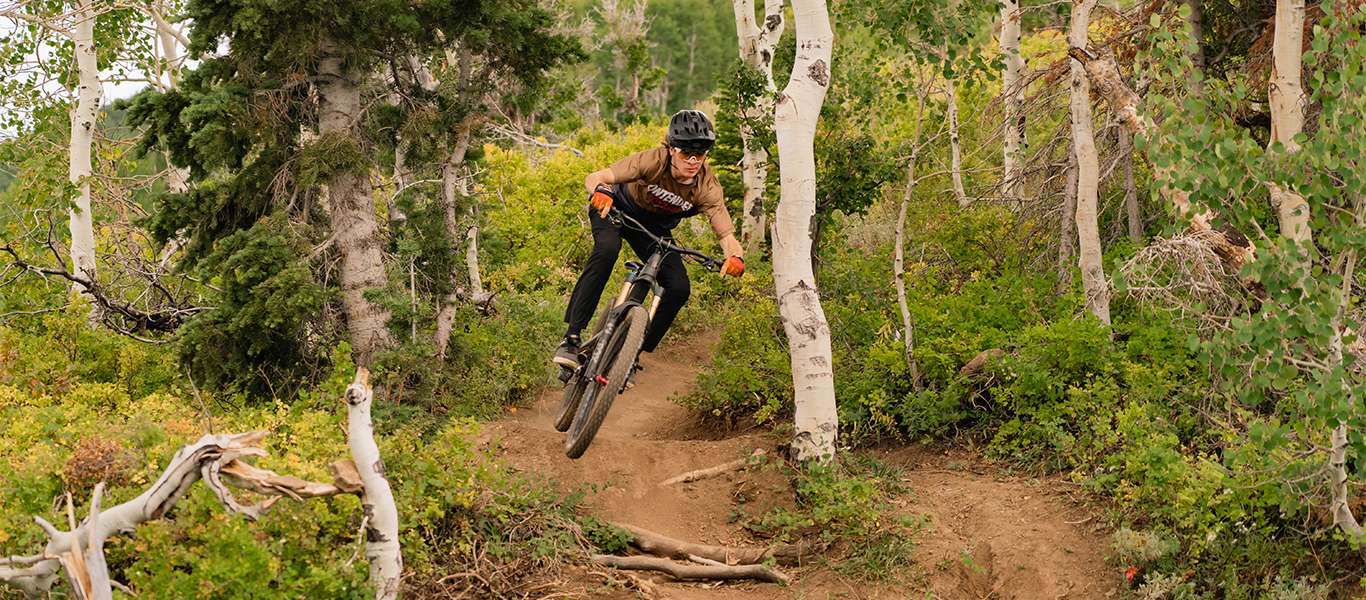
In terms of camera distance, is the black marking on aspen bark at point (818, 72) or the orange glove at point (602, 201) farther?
the black marking on aspen bark at point (818, 72)

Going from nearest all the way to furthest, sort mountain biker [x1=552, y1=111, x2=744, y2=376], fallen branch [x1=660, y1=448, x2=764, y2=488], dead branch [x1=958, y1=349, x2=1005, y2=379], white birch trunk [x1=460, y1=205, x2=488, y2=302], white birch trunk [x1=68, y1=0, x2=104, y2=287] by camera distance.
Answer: mountain biker [x1=552, y1=111, x2=744, y2=376], fallen branch [x1=660, y1=448, x2=764, y2=488], dead branch [x1=958, y1=349, x2=1005, y2=379], white birch trunk [x1=460, y1=205, x2=488, y2=302], white birch trunk [x1=68, y1=0, x2=104, y2=287]

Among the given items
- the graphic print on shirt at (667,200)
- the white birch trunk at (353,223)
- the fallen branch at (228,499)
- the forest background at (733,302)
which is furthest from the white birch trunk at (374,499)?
the white birch trunk at (353,223)

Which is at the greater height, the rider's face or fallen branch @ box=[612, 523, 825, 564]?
the rider's face

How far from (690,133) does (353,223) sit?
316 cm

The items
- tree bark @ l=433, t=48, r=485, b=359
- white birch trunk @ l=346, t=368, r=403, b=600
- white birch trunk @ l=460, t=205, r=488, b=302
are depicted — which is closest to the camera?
white birch trunk @ l=346, t=368, r=403, b=600

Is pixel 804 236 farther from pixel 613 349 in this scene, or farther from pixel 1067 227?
pixel 1067 227

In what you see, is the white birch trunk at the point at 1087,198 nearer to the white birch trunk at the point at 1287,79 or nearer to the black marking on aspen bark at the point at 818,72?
the white birch trunk at the point at 1287,79

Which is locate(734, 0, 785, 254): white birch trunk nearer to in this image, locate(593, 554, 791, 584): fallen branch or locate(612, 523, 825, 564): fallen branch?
locate(612, 523, 825, 564): fallen branch

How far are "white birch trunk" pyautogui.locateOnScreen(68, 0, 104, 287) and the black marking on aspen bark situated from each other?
7.72m

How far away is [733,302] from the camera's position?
11797mm

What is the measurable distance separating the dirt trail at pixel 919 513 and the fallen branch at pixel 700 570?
0.18ft

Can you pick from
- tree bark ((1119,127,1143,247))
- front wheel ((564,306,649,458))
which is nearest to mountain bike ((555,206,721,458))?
front wheel ((564,306,649,458))

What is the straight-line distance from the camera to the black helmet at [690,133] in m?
5.98

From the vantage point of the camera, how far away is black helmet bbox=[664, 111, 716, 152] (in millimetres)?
5984
